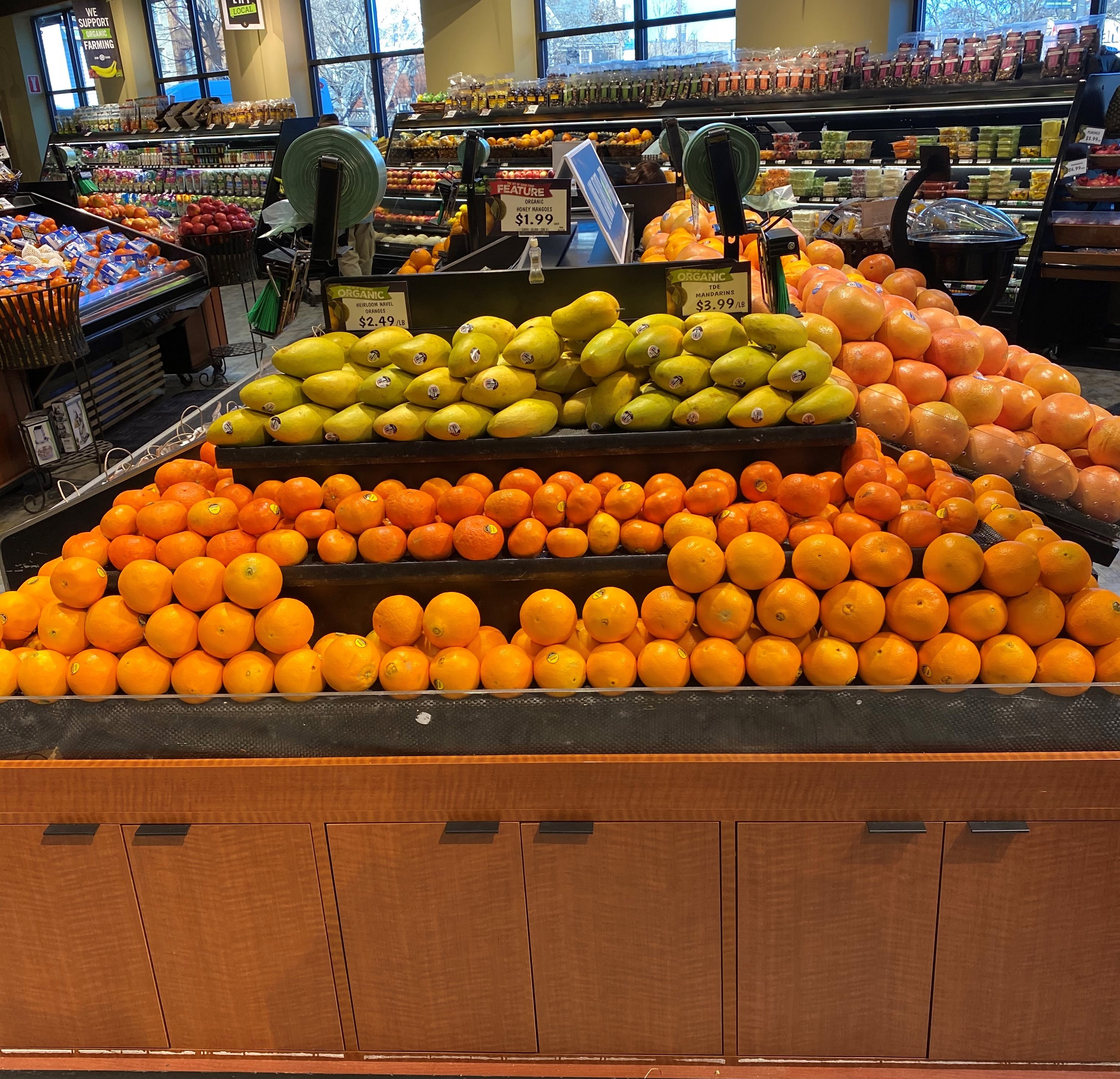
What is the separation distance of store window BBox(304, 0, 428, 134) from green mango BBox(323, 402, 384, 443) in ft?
36.5

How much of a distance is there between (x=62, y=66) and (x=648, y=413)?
59.0 feet

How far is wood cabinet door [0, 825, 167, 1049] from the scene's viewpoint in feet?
5.48

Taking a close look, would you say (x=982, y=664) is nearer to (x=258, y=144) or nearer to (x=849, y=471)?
(x=849, y=471)

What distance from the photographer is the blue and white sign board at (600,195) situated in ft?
7.89

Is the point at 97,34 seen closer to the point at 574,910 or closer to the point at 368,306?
the point at 368,306

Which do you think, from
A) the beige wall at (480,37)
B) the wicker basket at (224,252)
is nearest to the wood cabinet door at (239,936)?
the wicker basket at (224,252)

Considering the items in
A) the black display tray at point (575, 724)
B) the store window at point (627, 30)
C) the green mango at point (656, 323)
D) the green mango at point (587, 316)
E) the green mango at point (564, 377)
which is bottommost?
the black display tray at point (575, 724)

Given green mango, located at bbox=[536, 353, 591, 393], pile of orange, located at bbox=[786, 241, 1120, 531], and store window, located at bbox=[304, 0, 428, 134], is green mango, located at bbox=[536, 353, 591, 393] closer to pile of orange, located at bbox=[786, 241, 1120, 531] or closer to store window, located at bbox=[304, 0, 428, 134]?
pile of orange, located at bbox=[786, 241, 1120, 531]

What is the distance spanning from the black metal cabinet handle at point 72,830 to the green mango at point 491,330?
3.65 ft

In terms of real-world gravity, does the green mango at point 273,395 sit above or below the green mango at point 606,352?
below

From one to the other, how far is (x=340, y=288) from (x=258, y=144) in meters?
10.8

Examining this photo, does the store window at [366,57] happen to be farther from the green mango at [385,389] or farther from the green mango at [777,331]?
the green mango at [777,331]

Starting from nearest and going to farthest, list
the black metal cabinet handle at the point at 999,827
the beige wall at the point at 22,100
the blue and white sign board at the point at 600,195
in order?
the black metal cabinet handle at the point at 999,827 → the blue and white sign board at the point at 600,195 → the beige wall at the point at 22,100

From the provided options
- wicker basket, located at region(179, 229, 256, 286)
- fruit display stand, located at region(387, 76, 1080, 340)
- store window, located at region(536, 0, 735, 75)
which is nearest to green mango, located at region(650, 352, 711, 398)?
fruit display stand, located at region(387, 76, 1080, 340)
